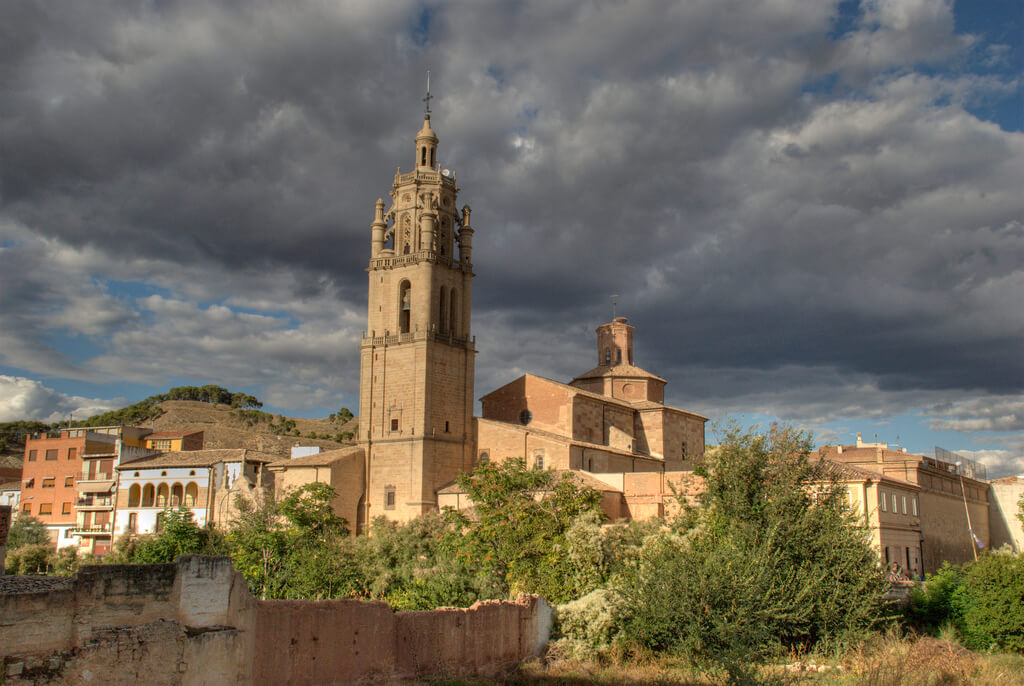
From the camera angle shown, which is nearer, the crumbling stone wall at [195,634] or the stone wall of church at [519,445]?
the crumbling stone wall at [195,634]

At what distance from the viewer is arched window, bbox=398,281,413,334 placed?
151ft

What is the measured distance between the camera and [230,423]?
308 ft

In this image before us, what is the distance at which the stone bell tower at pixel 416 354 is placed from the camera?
42875mm

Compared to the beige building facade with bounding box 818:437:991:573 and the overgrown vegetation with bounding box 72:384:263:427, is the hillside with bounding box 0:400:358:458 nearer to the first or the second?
the overgrown vegetation with bounding box 72:384:263:427

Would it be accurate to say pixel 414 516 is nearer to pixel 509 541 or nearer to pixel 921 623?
pixel 509 541

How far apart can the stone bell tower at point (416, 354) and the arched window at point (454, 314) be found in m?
0.06

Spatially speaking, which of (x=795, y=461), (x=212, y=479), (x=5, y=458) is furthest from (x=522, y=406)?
(x=5, y=458)

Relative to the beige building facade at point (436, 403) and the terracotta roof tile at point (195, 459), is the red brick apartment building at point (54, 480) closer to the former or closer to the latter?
the terracotta roof tile at point (195, 459)

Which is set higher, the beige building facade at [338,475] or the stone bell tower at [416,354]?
the stone bell tower at [416,354]

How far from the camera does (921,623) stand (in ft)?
76.8

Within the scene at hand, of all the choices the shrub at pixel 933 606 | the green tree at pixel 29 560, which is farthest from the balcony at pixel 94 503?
the shrub at pixel 933 606

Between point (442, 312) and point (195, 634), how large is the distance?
36.3 m

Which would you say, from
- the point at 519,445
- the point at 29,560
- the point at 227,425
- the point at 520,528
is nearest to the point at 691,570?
the point at 520,528

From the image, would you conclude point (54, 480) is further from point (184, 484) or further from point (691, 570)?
point (691, 570)
